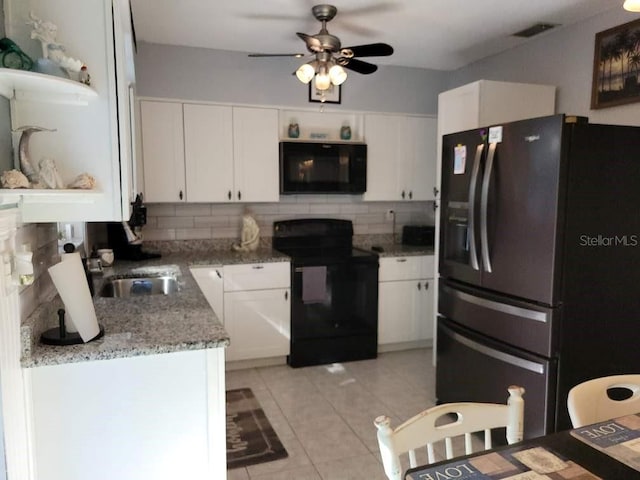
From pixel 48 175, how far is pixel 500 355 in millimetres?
2220

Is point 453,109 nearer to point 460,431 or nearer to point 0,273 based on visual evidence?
point 460,431

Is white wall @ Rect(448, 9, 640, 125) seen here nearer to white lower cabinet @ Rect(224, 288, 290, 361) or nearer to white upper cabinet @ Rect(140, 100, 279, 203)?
white upper cabinet @ Rect(140, 100, 279, 203)

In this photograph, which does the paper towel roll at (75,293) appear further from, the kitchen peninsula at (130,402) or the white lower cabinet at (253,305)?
the white lower cabinet at (253,305)

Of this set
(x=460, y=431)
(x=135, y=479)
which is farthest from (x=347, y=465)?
(x=460, y=431)

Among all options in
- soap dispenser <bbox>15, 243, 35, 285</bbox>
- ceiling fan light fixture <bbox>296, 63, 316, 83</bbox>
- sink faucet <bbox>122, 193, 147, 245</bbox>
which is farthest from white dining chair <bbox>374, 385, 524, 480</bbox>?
sink faucet <bbox>122, 193, 147, 245</bbox>

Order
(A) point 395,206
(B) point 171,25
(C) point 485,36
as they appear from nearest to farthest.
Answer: (B) point 171,25 < (C) point 485,36 < (A) point 395,206

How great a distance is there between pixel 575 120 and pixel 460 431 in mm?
1633

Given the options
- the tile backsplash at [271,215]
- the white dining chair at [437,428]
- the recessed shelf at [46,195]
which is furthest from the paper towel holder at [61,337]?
the tile backsplash at [271,215]

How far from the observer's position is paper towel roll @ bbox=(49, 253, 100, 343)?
1.60 metres

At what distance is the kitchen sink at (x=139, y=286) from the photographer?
118 inches

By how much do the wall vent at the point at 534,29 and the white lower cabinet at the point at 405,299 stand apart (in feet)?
6.12

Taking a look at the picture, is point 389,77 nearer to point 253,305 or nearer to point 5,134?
point 253,305

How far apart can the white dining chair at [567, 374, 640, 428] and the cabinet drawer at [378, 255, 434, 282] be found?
260 centimetres

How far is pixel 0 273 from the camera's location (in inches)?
48.9
